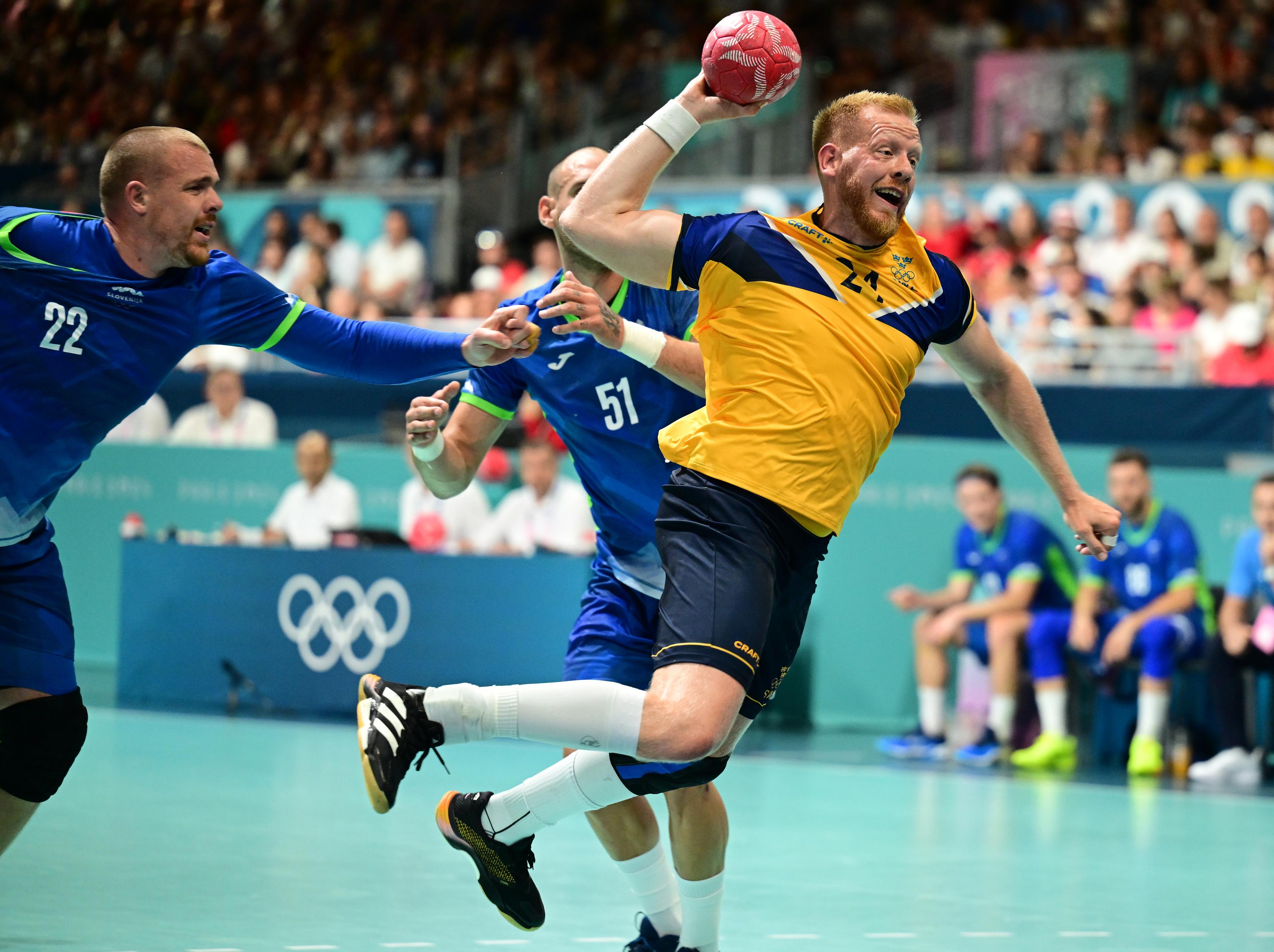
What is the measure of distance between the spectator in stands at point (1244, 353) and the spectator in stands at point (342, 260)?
8251 mm

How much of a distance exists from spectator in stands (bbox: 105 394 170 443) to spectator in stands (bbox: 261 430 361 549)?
2.28 metres

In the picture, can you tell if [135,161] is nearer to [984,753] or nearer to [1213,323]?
[984,753]

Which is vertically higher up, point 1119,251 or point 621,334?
point 1119,251

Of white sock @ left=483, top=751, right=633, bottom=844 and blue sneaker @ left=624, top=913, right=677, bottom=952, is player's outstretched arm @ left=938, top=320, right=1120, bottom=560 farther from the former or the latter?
blue sneaker @ left=624, top=913, right=677, bottom=952

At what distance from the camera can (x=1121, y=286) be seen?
13633 mm

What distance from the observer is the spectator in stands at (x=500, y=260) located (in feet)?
55.6

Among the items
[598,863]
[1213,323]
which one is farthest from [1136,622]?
[598,863]

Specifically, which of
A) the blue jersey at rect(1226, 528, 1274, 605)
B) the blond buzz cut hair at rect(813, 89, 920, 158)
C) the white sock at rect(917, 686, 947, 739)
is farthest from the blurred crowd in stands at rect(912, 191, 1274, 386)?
the blond buzz cut hair at rect(813, 89, 920, 158)

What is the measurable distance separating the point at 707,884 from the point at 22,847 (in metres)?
3.16

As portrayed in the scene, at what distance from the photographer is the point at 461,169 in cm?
1934

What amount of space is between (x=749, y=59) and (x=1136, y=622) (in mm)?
6340

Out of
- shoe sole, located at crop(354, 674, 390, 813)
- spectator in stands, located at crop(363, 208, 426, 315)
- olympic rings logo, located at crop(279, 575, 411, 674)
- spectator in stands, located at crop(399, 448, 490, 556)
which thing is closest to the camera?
shoe sole, located at crop(354, 674, 390, 813)

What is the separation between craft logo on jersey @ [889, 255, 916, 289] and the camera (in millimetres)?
4656

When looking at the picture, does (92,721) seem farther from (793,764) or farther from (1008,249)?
(1008,249)
